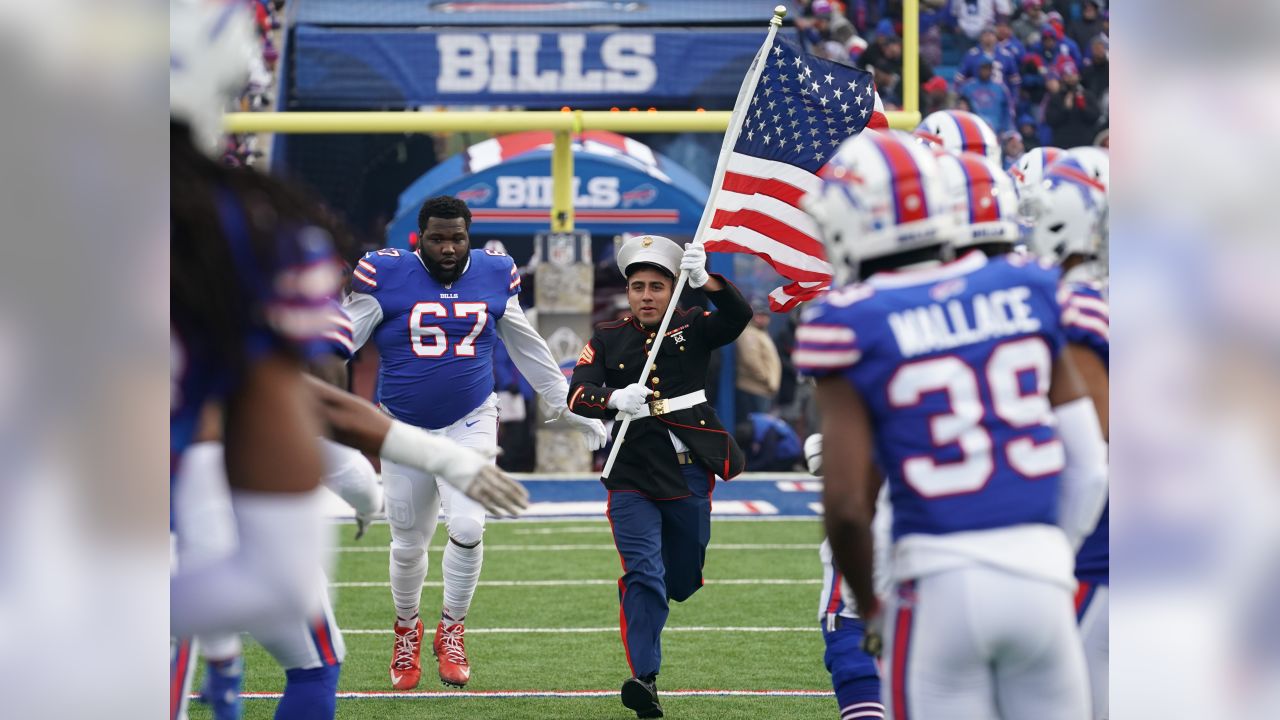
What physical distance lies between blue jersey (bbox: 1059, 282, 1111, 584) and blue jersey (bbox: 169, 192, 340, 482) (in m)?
1.87

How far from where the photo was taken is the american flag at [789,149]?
6117 mm

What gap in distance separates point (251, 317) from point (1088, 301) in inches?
86.4

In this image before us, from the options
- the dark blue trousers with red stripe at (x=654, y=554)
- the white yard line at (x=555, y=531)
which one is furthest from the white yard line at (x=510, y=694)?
the white yard line at (x=555, y=531)

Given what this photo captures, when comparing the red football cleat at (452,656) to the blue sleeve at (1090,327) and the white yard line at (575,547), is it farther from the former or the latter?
the white yard line at (575,547)

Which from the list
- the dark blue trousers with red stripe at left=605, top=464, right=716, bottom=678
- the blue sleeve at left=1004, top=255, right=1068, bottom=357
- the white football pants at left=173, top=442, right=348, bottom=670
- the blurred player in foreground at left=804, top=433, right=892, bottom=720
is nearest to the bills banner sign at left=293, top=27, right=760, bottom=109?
the dark blue trousers with red stripe at left=605, top=464, right=716, bottom=678

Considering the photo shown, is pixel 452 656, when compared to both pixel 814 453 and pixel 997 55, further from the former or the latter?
pixel 997 55

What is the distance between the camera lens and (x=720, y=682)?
6465 millimetres

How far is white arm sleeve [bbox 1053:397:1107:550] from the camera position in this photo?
327cm

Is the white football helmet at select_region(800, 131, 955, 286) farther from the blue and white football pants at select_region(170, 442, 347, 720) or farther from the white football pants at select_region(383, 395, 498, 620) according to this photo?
the white football pants at select_region(383, 395, 498, 620)

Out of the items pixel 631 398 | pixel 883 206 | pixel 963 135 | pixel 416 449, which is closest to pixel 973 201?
pixel 883 206

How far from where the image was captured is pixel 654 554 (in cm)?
608

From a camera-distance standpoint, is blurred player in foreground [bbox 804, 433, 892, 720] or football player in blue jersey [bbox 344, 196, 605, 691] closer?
blurred player in foreground [bbox 804, 433, 892, 720]

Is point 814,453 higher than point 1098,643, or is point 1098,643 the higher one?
point 814,453

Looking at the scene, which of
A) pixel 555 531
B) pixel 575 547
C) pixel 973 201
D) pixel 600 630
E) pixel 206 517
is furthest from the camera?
pixel 555 531
